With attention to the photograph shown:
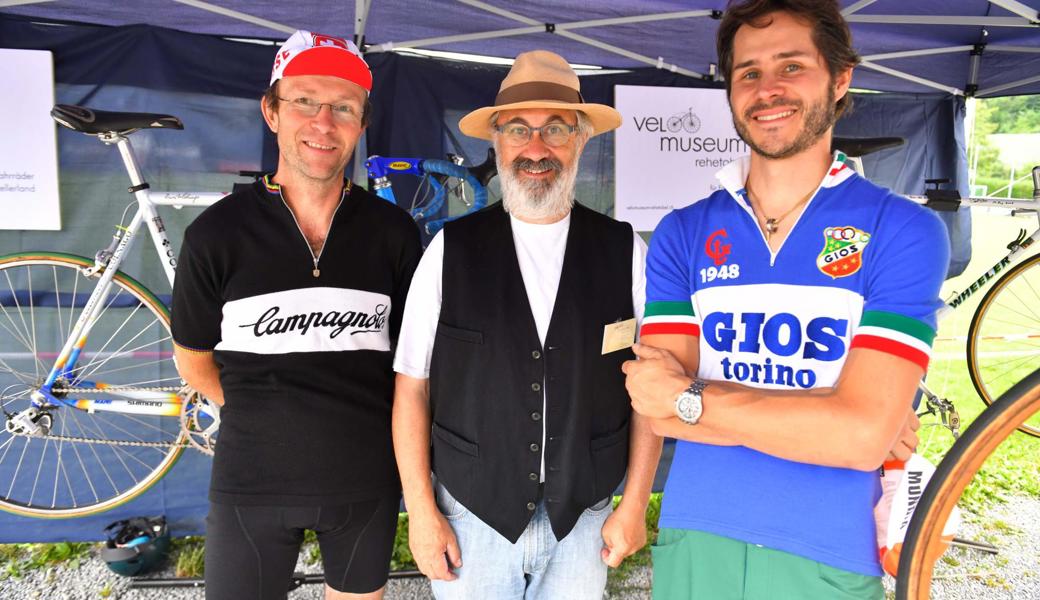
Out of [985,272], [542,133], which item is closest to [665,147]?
[985,272]

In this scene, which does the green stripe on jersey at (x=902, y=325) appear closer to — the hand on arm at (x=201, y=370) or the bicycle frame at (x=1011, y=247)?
the hand on arm at (x=201, y=370)

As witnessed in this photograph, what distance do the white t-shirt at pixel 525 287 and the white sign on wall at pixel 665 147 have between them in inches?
81.8

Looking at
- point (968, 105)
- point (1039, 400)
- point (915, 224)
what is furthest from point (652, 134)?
point (1039, 400)

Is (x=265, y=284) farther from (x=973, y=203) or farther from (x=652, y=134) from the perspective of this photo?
(x=973, y=203)

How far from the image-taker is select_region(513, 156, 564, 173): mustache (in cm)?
154

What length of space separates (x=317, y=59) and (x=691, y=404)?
1276 millimetres

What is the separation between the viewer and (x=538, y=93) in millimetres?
1537

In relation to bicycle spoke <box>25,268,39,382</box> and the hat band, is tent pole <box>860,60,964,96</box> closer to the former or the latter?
the hat band

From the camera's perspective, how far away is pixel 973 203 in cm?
358

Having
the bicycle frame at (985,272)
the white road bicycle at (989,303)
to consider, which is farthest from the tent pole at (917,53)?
the bicycle frame at (985,272)

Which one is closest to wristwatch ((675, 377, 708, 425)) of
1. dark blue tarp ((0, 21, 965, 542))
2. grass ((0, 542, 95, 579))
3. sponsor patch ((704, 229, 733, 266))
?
sponsor patch ((704, 229, 733, 266))

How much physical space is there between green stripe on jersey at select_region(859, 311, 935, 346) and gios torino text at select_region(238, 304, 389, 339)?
→ 117 cm

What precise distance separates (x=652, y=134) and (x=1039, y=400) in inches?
109

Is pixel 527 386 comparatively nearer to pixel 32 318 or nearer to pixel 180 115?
pixel 180 115
